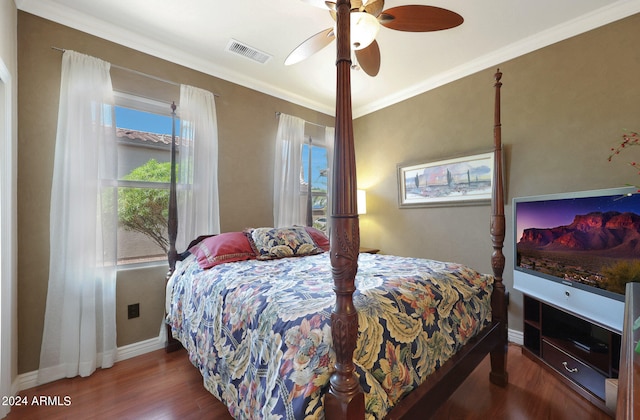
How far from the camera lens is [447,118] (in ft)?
9.72

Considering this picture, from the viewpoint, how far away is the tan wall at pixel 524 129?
200 cm

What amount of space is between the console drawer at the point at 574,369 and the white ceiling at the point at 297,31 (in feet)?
8.21

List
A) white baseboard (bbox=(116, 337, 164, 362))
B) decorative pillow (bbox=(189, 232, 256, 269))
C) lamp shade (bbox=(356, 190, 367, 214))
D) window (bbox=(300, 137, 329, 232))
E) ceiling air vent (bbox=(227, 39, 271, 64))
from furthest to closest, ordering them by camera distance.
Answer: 1. lamp shade (bbox=(356, 190, 367, 214))
2. window (bbox=(300, 137, 329, 232))
3. ceiling air vent (bbox=(227, 39, 271, 64))
4. white baseboard (bbox=(116, 337, 164, 362))
5. decorative pillow (bbox=(189, 232, 256, 269))

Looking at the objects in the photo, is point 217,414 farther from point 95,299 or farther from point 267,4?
point 267,4

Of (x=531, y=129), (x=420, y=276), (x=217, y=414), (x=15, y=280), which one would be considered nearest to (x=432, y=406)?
(x=420, y=276)

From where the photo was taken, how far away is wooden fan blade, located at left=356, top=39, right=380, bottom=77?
1923 mm

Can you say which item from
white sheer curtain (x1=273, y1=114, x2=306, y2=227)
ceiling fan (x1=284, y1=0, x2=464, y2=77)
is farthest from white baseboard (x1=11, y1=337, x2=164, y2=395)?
ceiling fan (x1=284, y1=0, x2=464, y2=77)

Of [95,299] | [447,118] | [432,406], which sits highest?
[447,118]

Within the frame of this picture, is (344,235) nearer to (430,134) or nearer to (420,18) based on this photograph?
(420,18)

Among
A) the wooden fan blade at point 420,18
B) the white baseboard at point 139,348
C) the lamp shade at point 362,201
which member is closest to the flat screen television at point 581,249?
the wooden fan blade at point 420,18

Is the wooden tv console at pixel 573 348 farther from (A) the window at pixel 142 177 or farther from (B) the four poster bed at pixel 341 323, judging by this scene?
(A) the window at pixel 142 177

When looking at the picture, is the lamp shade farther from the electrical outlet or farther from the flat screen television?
the electrical outlet

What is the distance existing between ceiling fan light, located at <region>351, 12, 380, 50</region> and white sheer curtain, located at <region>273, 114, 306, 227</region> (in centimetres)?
172

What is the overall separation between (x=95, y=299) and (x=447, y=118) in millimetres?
3686
